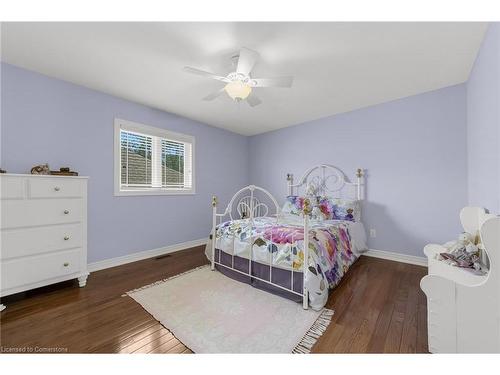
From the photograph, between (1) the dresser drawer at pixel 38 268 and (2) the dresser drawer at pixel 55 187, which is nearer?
(1) the dresser drawer at pixel 38 268

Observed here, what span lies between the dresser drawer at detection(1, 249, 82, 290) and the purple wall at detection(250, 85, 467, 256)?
11.9 feet

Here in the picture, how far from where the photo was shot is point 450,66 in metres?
2.13

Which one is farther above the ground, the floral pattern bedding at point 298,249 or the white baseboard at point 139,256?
the floral pattern bedding at point 298,249

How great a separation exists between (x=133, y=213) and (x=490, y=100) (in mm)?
3919

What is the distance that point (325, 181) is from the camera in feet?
12.0

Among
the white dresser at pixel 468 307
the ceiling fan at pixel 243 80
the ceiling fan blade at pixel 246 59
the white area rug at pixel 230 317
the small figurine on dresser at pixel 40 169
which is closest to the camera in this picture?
the white dresser at pixel 468 307

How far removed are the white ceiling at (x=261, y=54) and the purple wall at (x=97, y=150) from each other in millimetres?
227

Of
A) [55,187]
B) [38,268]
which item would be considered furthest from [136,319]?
[55,187]

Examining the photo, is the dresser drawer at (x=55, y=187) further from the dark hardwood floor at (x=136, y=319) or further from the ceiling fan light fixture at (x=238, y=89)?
the ceiling fan light fixture at (x=238, y=89)

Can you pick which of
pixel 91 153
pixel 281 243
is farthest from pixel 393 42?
pixel 91 153

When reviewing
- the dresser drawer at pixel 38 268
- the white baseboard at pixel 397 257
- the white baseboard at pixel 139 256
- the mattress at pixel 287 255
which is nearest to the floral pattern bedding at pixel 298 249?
the mattress at pixel 287 255

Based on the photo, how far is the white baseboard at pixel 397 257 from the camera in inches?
109
